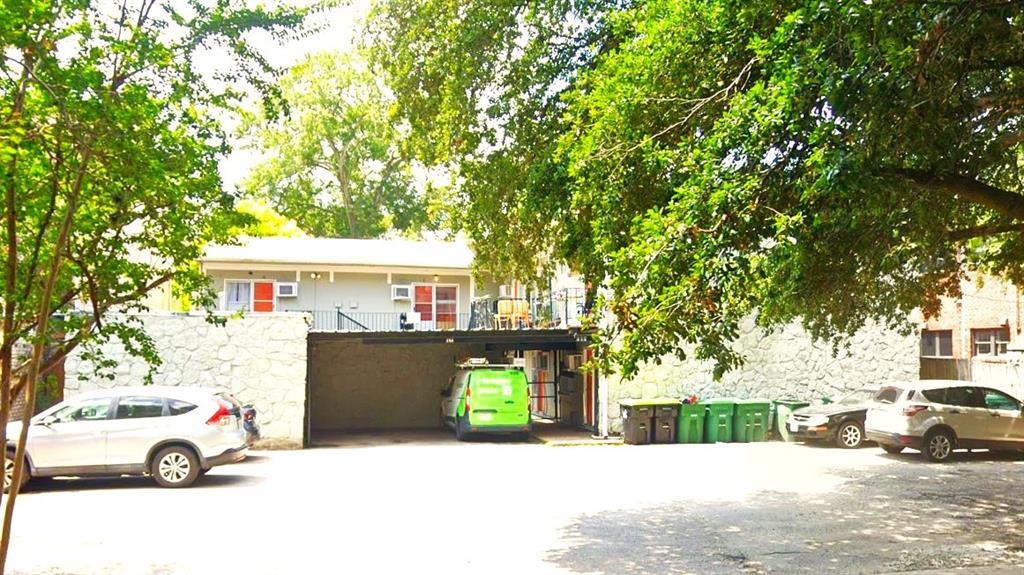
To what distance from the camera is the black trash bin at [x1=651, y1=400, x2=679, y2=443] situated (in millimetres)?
21781

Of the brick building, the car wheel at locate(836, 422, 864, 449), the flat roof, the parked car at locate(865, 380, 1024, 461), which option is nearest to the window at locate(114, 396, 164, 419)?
the flat roof

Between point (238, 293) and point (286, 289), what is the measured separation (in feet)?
4.92

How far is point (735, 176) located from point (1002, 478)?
1062cm

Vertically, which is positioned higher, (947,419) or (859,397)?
(859,397)

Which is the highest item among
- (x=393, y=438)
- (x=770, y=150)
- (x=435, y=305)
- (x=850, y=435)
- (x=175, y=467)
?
(x=770, y=150)

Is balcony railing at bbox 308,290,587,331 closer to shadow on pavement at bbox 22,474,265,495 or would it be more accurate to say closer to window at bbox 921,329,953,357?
shadow on pavement at bbox 22,474,265,495

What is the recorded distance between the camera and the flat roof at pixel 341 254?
27.1 m

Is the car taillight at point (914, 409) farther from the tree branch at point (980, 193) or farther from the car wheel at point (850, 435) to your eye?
the tree branch at point (980, 193)

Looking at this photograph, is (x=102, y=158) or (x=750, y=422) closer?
(x=102, y=158)

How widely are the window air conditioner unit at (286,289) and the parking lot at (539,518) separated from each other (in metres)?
10.4

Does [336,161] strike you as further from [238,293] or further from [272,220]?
[238,293]

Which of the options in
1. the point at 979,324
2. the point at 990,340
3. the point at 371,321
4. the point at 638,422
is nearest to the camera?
the point at 638,422

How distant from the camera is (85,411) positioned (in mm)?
14445

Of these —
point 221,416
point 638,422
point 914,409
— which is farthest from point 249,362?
point 914,409
